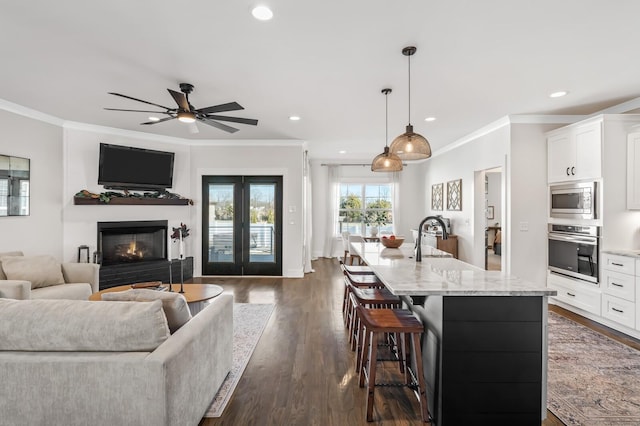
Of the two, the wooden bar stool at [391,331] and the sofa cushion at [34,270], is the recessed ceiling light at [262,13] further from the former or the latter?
the sofa cushion at [34,270]

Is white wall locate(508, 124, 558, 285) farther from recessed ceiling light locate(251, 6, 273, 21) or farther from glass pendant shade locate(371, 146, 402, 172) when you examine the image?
recessed ceiling light locate(251, 6, 273, 21)

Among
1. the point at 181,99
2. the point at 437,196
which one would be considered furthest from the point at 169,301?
the point at 437,196

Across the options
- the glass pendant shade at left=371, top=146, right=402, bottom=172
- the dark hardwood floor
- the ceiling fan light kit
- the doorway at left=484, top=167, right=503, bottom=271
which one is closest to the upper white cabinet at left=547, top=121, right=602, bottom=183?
the dark hardwood floor

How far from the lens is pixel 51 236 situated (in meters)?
4.57

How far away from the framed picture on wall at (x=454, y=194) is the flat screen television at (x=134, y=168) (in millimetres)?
5400

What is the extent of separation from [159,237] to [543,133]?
636 centimetres

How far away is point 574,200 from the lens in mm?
3883

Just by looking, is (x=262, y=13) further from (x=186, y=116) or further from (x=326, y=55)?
(x=186, y=116)

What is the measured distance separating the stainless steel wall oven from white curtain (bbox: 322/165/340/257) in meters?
4.69

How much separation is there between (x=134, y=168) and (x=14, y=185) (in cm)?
152

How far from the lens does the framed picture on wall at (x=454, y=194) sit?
19.9 ft

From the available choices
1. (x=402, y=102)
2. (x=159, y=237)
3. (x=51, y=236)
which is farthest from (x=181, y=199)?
(x=402, y=102)

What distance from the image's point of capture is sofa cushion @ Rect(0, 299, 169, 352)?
1480 mm

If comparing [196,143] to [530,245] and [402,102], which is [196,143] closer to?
[402,102]
